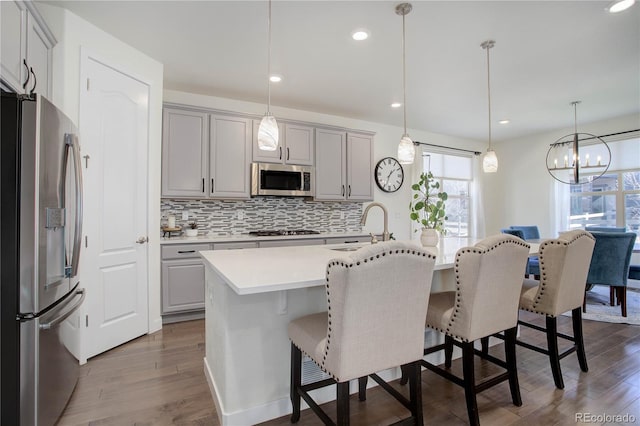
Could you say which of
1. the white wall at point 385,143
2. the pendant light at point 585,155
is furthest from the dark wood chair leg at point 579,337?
the pendant light at point 585,155

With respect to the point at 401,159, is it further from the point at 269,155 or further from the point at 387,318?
the point at 269,155

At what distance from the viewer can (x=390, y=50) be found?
292 centimetres

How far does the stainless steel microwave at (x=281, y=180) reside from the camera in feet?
13.0

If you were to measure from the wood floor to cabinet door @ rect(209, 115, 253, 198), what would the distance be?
179 centimetres

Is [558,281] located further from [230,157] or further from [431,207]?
[230,157]

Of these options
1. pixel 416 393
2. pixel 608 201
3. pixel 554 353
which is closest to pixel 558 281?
pixel 554 353

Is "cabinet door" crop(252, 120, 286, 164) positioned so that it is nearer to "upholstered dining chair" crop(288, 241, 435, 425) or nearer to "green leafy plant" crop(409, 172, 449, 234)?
"green leafy plant" crop(409, 172, 449, 234)

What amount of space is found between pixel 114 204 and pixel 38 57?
1.12m

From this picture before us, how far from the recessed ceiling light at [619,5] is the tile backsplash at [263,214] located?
346 cm

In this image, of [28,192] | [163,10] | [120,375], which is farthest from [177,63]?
[120,375]

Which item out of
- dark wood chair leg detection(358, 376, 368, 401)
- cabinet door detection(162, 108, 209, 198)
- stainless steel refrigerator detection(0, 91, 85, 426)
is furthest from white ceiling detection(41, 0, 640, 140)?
dark wood chair leg detection(358, 376, 368, 401)

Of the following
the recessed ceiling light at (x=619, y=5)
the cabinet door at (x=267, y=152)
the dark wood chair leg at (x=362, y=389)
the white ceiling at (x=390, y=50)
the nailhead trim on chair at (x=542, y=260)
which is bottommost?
the dark wood chair leg at (x=362, y=389)

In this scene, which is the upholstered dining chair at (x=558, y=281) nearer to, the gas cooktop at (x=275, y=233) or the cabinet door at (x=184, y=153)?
the gas cooktop at (x=275, y=233)

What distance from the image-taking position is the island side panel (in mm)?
1671
